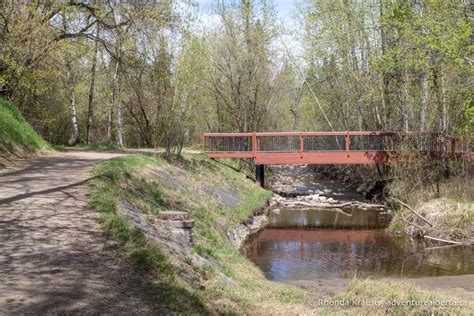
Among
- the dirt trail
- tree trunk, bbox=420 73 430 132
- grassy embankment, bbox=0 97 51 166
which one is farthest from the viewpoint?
tree trunk, bbox=420 73 430 132

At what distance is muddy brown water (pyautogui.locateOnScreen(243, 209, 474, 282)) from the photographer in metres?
12.7

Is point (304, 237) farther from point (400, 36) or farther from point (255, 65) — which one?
point (255, 65)

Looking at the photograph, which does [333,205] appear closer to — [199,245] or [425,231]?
[425,231]

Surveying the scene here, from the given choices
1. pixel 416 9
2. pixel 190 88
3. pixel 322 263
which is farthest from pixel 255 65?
pixel 322 263

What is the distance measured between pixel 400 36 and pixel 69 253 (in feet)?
59.7

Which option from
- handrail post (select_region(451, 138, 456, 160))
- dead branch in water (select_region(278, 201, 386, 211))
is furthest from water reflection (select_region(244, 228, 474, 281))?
handrail post (select_region(451, 138, 456, 160))

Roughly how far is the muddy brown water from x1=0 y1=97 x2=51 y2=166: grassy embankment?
24.9 ft

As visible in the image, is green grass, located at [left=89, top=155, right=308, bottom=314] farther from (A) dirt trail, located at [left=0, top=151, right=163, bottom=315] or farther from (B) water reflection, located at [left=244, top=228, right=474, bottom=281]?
(B) water reflection, located at [left=244, top=228, right=474, bottom=281]

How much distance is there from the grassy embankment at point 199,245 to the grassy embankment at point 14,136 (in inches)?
118

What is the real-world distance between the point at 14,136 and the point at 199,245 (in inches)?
325

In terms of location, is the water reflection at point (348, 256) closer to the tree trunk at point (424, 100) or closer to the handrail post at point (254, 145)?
the tree trunk at point (424, 100)

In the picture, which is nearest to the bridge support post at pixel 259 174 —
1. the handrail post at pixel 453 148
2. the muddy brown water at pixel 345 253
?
the muddy brown water at pixel 345 253

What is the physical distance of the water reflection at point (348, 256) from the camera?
12.7m

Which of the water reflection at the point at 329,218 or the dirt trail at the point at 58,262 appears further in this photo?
the water reflection at the point at 329,218
